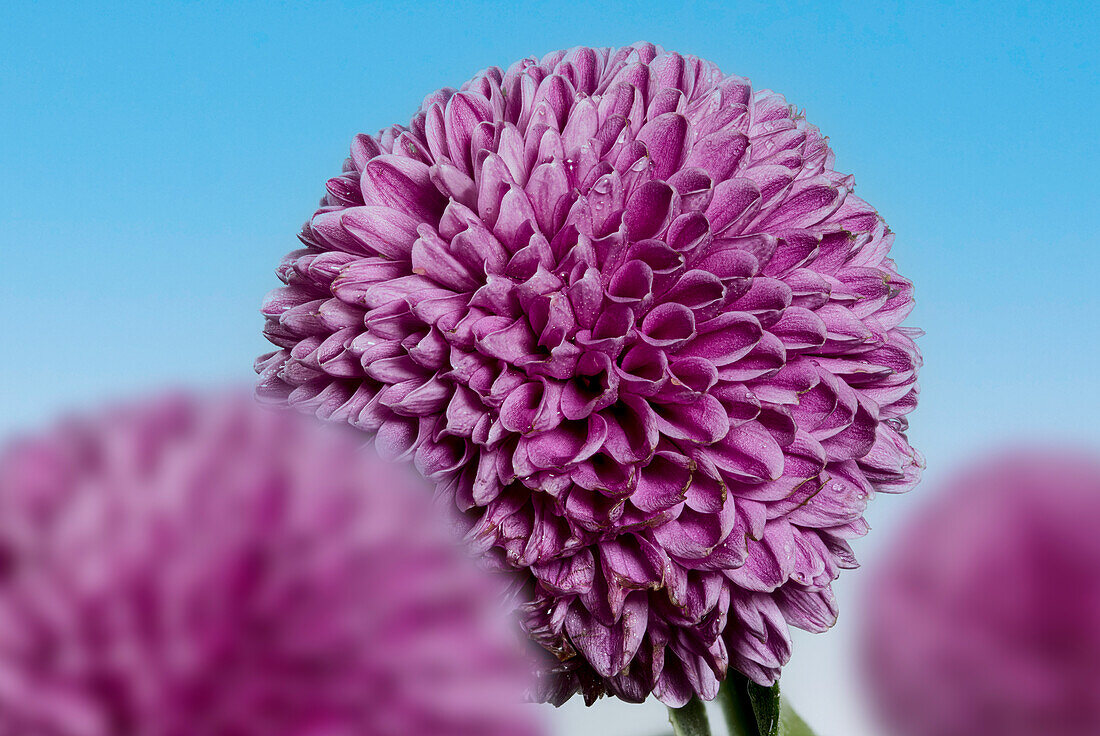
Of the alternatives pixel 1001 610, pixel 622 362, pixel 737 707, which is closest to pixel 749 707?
pixel 737 707

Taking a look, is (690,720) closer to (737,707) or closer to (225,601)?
(737,707)

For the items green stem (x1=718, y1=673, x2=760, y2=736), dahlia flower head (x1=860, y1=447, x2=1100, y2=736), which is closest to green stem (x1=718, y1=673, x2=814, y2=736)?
green stem (x1=718, y1=673, x2=760, y2=736)

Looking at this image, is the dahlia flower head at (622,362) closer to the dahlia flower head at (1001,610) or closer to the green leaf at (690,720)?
the green leaf at (690,720)

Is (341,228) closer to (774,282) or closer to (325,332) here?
(325,332)

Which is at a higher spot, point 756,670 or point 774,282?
point 774,282

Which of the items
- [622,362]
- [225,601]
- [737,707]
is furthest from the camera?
[737,707]

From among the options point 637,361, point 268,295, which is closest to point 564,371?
point 637,361

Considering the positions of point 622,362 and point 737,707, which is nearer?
point 622,362
